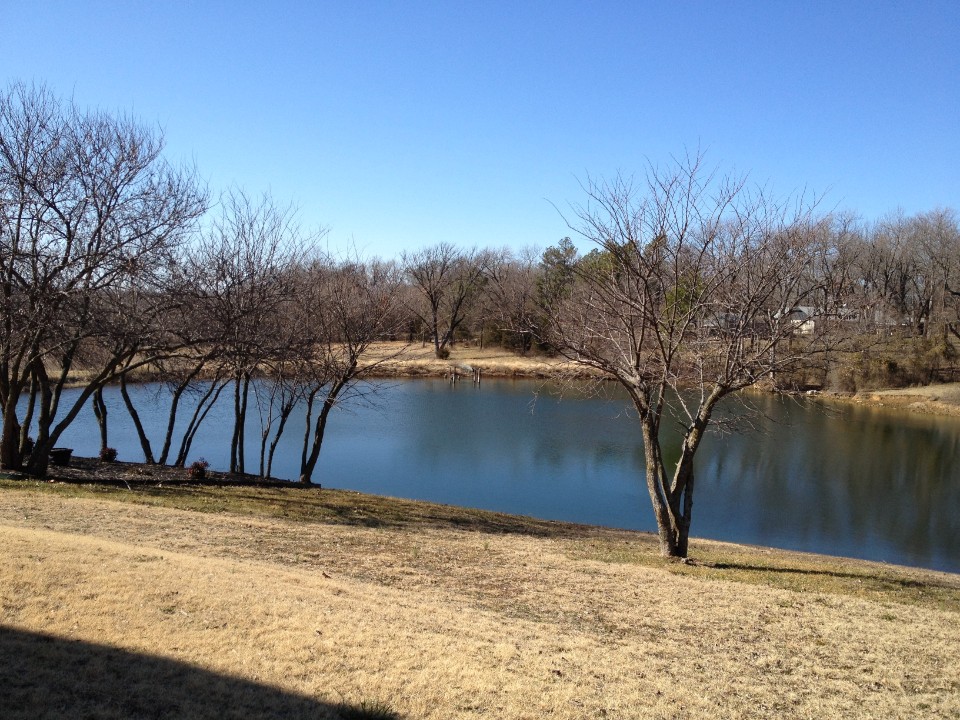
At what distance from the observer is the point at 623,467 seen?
2284 centimetres

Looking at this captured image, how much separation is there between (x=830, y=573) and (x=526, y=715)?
7.45 meters

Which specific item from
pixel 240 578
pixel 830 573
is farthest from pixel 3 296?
pixel 830 573

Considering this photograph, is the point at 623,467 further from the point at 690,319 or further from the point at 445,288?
the point at 445,288

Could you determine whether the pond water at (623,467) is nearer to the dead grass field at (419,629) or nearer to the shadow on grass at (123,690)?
the dead grass field at (419,629)

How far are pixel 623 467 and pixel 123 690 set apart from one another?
1953 centimetres

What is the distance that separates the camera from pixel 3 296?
1185 cm

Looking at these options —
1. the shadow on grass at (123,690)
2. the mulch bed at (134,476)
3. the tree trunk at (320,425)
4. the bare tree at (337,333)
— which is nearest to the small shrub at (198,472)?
the mulch bed at (134,476)

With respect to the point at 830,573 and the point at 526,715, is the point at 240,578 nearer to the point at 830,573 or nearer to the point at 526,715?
the point at 526,715

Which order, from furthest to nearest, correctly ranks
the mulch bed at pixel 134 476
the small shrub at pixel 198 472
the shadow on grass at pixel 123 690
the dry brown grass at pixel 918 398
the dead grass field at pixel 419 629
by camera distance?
the dry brown grass at pixel 918 398 < the small shrub at pixel 198 472 < the mulch bed at pixel 134 476 < the dead grass field at pixel 419 629 < the shadow on grass at pixel 123 690

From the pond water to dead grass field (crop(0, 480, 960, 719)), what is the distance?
5.56 metres

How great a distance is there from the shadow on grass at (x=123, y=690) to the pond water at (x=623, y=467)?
412 inches

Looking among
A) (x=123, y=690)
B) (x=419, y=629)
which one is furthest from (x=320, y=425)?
(x=123, y=690)

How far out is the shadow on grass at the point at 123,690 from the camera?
4203 mm

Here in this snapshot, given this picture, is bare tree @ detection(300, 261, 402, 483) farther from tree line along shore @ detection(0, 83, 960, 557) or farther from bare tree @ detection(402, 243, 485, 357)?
bare tree @ detection(402, 243, 485, 357)
